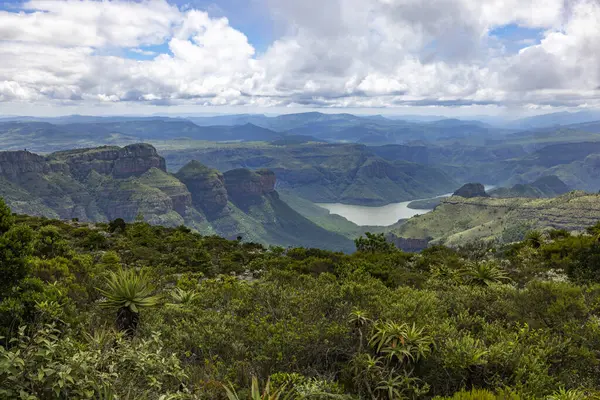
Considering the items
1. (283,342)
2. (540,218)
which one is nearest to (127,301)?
(283,342)

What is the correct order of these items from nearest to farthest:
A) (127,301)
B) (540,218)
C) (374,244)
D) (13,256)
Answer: (13,256)
(127,301)
(374,244)
(540,218)

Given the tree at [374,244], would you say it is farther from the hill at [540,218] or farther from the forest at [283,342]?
the hill at [540,218]

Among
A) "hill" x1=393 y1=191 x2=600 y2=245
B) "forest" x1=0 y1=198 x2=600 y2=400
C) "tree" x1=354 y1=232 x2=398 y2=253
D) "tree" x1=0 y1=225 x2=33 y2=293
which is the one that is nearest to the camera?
"forest" x1=0 y1=198 x2=600 y2=400

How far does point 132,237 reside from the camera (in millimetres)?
38062

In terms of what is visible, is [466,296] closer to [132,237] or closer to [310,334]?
[310,334]

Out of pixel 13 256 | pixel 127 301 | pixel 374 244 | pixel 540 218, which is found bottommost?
pixel 540 218

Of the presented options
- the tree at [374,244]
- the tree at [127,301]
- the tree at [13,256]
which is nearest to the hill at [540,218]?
the tree at [374,244]

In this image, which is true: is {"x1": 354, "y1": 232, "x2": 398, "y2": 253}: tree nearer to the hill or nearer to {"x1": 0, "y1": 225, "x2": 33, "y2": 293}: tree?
{"x1": 0, "y1": 225, "x2": 33, "y2": 293}: tree

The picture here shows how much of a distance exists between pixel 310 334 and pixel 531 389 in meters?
5.82

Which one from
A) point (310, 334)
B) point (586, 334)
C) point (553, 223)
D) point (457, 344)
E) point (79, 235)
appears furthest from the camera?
point (553, 223)

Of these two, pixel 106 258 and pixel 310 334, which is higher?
pixel 310 334

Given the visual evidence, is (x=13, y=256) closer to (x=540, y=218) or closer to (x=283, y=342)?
(x=283, y=342)

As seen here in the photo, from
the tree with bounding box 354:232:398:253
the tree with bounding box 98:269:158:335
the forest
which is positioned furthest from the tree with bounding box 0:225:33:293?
the tree with bounding box 354:232:398:253

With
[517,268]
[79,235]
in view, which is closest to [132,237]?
[79,235]
